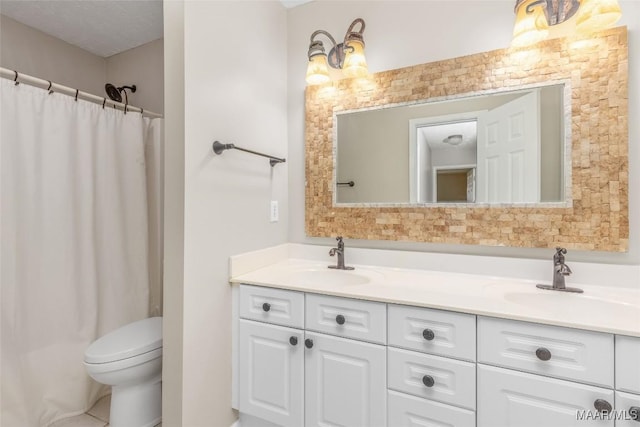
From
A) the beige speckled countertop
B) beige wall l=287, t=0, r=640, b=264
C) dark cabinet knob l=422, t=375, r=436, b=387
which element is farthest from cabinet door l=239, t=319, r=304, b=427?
beige wall l=287, t=0, r=640, b=264

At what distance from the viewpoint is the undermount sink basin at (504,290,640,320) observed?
1.12 m

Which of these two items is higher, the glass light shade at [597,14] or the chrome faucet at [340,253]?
the glass light shade at [597,14]

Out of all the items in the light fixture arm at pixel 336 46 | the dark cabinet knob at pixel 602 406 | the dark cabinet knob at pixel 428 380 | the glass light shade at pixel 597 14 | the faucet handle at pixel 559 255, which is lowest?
the dark cabinet knob at pixel 428 380

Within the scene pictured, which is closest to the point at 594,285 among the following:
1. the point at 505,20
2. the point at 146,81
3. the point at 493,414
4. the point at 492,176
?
the point at 492,176

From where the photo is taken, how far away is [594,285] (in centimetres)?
133

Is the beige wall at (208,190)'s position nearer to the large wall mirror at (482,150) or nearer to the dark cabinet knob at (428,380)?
the large wall mirror at (482,150)

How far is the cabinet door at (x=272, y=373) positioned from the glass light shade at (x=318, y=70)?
1.35 m

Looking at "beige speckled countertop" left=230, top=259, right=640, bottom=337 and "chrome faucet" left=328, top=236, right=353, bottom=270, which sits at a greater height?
"chrome faucet" left=328, top=236, right=353, bottom=270

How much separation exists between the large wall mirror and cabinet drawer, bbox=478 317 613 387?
58 centimetres

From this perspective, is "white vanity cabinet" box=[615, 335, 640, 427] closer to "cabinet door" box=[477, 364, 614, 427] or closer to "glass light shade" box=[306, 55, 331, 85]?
"cabinet door" box=[477, 364, 614, 427]

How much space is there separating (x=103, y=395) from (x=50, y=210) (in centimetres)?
120

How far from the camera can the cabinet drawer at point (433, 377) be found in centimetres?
108

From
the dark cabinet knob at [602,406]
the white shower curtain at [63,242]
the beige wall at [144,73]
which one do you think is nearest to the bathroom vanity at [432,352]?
the dark cabinet knob at [602,406]

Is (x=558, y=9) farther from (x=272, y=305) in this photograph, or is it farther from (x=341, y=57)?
(x=272, y=305)
